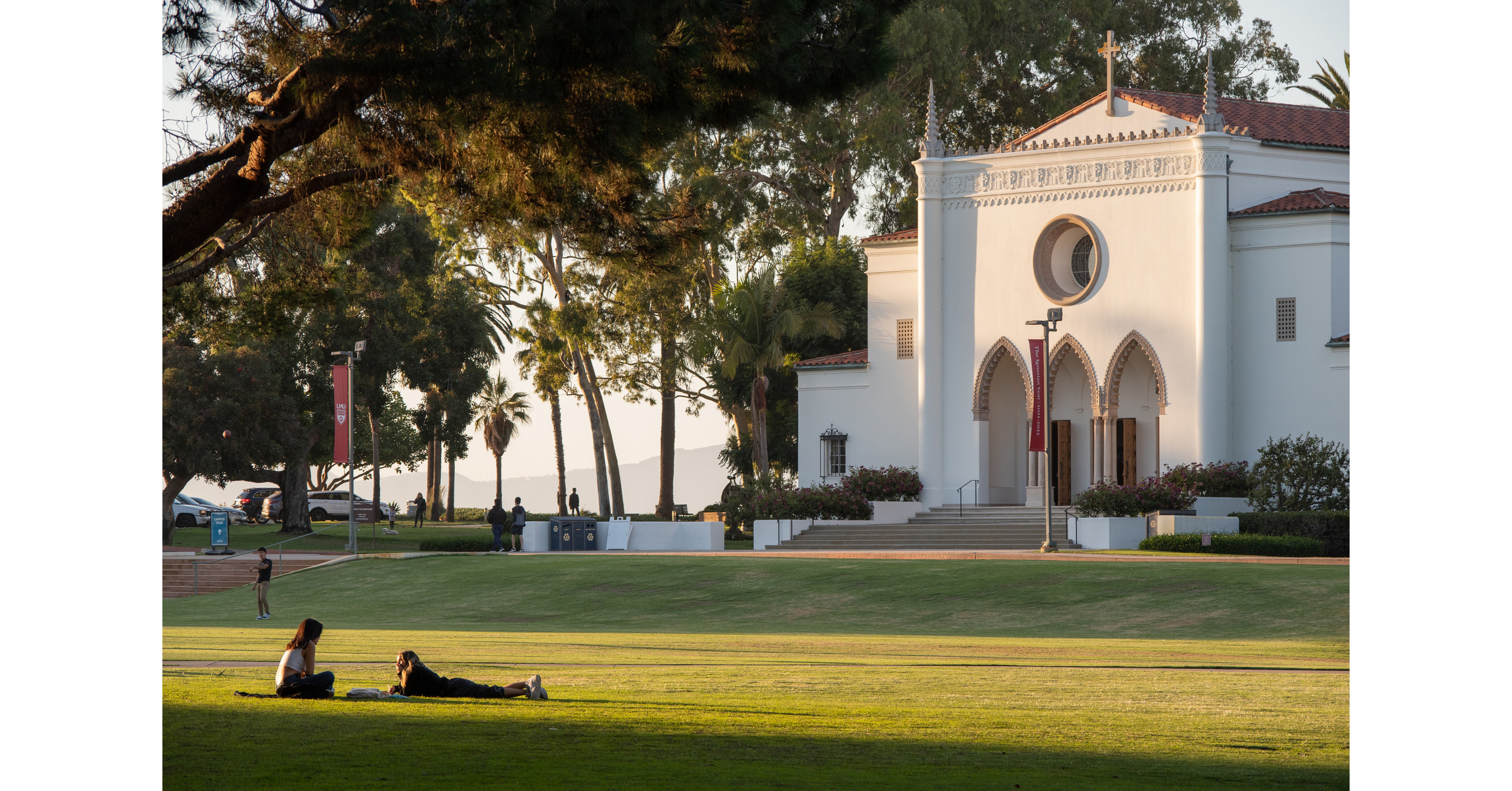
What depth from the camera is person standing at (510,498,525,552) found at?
44469mm

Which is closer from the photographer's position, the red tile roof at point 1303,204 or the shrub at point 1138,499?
the shrub at point 1138,499

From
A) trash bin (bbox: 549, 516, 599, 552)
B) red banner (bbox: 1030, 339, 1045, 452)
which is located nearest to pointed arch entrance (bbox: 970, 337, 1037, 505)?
red banner (bbox: 1030, 339, 1045, 452)

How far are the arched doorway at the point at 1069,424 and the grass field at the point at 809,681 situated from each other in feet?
36.8

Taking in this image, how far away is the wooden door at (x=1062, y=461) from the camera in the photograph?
4275 cm

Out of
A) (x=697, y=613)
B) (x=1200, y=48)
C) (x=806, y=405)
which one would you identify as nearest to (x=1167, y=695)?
(x=697, y=613)

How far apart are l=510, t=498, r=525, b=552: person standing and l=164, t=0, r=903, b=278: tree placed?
1186 inches

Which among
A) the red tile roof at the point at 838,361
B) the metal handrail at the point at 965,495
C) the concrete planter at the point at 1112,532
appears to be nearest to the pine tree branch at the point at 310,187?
the concrete planter at the point at 1112,532

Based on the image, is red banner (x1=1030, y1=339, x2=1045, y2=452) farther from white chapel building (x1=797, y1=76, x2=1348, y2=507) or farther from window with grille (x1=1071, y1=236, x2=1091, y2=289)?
window with grille (x1=1071, y1=236, x2=1091, y2=289)

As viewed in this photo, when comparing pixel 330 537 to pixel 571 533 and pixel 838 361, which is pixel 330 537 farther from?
pixel 838 361

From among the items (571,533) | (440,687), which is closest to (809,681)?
(440,687)

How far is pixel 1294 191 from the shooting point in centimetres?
4012

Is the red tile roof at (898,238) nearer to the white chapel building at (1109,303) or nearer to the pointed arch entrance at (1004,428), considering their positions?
the white chapel building at (1109,303)
